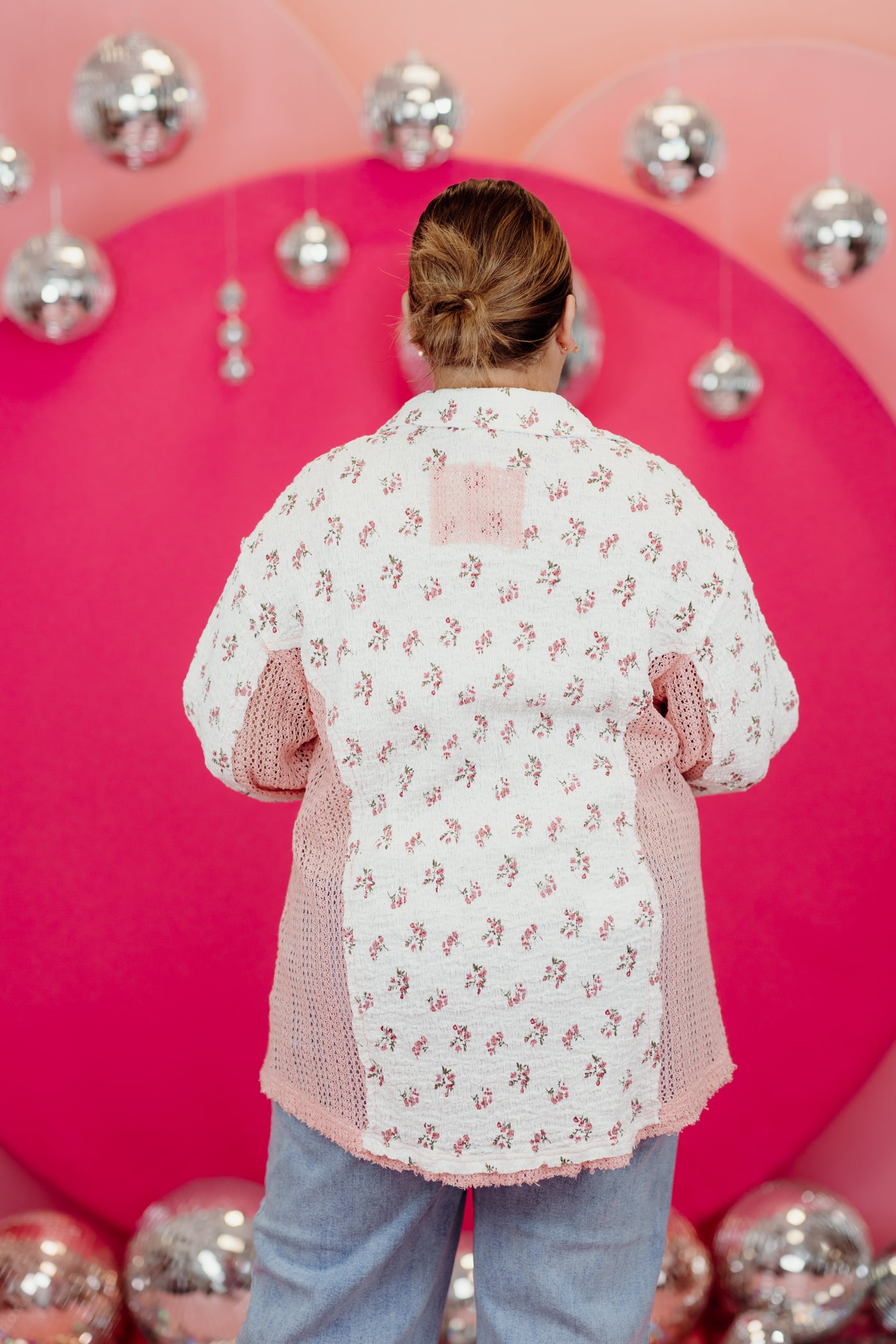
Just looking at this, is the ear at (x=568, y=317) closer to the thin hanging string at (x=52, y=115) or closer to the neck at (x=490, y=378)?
the neck at (x=490, y=378)

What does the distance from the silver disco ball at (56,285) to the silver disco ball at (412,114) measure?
415 millimetres

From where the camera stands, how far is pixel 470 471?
1.15 metres

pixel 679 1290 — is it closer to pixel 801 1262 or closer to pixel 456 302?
pixel 801 1262

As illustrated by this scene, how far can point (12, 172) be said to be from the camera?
1.80m

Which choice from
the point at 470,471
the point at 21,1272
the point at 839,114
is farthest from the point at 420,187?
the point at 21,1272

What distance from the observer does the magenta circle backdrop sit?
195cm

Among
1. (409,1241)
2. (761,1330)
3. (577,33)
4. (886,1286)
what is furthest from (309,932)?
(577,33)

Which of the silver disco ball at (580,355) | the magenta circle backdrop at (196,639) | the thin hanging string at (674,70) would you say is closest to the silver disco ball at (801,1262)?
the magenta circle backdrop at (196,639)

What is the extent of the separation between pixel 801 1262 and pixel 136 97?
1781 millimetres

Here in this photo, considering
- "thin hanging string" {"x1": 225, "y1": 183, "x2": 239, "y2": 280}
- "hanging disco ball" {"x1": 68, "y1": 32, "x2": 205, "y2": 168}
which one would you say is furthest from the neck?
"thin hanging string" {"x1": 225, "y1": 183, "x2": 239, "y2": 280}

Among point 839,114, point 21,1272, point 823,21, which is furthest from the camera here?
point 823,21

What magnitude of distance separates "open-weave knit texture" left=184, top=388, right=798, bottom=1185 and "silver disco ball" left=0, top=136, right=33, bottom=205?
88 cm

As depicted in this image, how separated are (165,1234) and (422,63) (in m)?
1.61

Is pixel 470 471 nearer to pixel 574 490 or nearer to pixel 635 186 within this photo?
pixel 574 490
